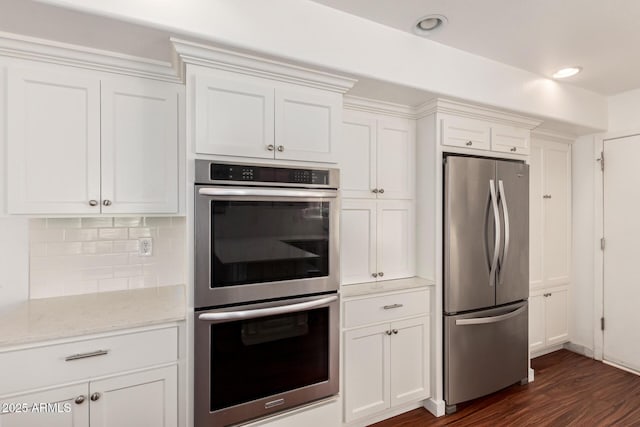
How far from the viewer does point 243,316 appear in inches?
64.4

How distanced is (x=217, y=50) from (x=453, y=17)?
1390 mm

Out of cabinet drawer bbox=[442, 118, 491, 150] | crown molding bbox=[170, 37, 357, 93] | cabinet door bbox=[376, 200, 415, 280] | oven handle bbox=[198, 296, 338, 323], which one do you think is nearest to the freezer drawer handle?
cabinet door bbox=[376, 200, 415, 280]

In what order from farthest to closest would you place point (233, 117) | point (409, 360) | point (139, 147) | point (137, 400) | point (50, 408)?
point (409, 360), point (139, 147), point (233, 117), point (137, 400), point (50, 408)

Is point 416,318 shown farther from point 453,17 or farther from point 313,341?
point 453,17

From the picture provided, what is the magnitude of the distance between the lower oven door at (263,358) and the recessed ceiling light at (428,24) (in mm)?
1749

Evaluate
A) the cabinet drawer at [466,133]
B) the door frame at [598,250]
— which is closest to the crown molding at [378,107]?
the cabinet drawer at [466,133]

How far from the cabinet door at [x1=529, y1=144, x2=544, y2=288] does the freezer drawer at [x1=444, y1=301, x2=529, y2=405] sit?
656 millimetres

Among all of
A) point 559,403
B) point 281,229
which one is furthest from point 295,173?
point 559,403

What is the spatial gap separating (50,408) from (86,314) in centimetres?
41

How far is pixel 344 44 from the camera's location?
187 cm

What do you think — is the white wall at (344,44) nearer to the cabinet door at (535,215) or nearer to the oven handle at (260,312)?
the cabinet door at (535,215)

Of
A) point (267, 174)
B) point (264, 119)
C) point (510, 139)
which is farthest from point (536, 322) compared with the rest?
point (264, 119)

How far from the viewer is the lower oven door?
1.59 metres

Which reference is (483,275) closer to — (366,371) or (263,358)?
(366,371)
